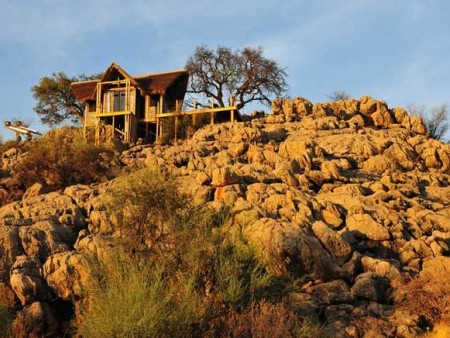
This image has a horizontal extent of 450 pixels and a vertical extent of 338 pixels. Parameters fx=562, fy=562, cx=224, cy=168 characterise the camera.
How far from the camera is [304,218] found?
18750 mm

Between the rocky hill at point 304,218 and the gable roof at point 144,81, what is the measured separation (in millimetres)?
8661

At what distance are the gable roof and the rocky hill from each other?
866 cm

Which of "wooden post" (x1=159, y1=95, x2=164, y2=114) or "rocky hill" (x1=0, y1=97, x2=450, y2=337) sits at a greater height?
"wooden post" (x1=159, y1=95, x2=164, y2=114)

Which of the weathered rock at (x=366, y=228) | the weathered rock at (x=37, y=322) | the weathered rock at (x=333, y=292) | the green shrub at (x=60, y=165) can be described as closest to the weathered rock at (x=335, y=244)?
the weathered rock at (x=333, y=292)

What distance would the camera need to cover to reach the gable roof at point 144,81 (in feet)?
122

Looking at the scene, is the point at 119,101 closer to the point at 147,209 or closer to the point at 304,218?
the point at 304,218

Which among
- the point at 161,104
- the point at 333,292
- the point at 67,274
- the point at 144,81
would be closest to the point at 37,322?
the point at 67,274

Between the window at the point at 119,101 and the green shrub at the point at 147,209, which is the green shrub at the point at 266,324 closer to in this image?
the green shrub at the point at 147,209

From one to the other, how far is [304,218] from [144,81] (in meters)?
22.5

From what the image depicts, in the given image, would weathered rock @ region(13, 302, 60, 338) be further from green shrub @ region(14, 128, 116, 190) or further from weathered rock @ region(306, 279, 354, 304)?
green shrub @ region(14, 128, 116, 190)

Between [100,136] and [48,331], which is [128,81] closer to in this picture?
[100,136]

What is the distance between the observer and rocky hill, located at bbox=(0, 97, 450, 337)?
1498 cm

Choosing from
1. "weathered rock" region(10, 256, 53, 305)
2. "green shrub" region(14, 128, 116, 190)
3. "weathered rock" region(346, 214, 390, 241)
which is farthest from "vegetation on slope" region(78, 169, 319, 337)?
"green shrub" region(14, 128, 116, 190)

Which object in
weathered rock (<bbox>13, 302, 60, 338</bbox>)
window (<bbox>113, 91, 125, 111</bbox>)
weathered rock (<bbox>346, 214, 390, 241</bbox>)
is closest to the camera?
weathered rock (<bbox>13, 302, 60, 338</bbox>)
